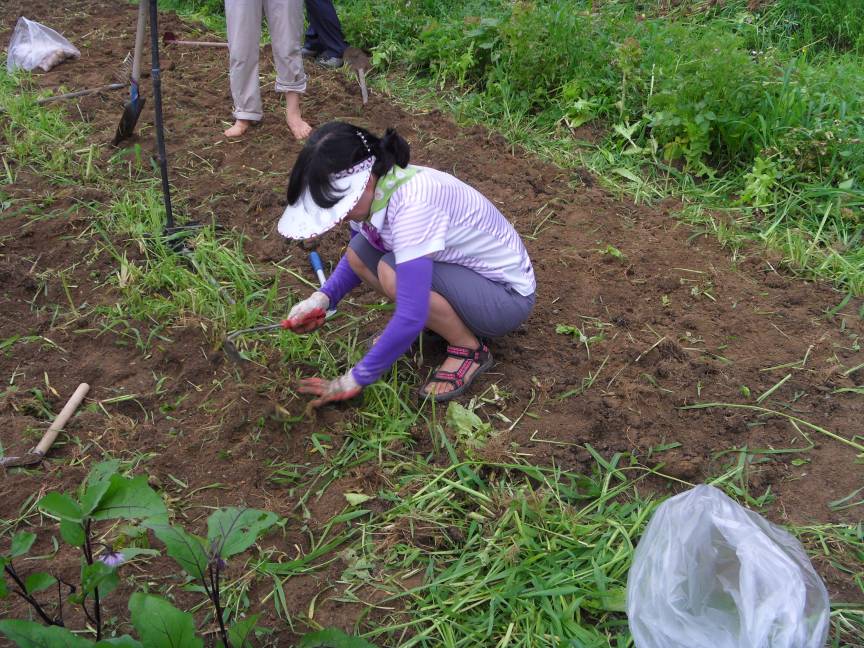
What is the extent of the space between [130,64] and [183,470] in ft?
9.80

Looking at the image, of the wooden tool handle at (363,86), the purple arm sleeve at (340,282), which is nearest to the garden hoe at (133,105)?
the wooden tool handle at (363,86)

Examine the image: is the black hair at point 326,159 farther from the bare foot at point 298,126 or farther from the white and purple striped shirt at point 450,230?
the bare foot at point 298,126

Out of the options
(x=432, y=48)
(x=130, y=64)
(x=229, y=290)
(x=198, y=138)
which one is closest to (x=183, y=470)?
(x=229, y=290)

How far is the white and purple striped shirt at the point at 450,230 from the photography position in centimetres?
219

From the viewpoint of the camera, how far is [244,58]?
4051mm

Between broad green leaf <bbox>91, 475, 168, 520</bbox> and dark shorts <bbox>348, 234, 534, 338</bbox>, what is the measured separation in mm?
1333

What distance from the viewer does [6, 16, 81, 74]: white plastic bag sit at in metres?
4.96

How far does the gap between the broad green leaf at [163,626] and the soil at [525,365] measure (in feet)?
2.42

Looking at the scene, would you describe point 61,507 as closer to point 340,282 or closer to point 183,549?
point 183,549

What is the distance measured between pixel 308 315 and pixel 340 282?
21 cm

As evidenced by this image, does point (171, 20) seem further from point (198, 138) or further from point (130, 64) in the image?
point (198, 138)

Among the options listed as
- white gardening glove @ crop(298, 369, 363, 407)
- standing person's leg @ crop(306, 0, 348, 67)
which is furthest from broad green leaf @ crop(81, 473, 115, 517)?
standing person's leg @ crop(306, 0, 348, 67)

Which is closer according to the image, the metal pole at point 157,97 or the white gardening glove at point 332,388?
the white gardening glove at point 332,388

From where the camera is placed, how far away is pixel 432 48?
4.96 m
